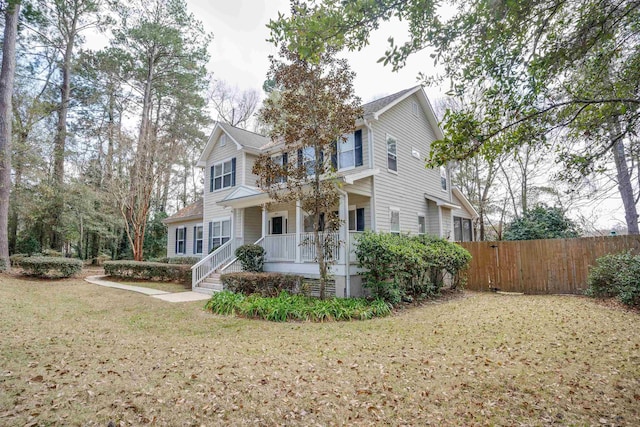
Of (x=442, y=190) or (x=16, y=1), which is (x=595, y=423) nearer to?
(x=16, y=1)

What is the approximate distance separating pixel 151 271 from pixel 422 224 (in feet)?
42.8

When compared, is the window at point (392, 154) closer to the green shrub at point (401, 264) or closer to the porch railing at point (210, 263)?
the green shrub at point (401, 264)

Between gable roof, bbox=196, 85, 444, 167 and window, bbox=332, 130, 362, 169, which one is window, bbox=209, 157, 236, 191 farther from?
window, bbox=332, 130, 362, 169

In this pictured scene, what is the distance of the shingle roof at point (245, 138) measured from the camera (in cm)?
1635

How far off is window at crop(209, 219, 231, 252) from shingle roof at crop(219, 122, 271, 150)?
13.0 ft

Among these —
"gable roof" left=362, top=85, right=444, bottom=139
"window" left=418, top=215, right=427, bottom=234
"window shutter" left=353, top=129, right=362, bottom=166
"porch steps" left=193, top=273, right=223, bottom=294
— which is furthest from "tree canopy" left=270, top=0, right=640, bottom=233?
"porch steps" left=193, top=273, right=223, bottom=294

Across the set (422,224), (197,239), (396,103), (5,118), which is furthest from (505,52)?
(5,118)

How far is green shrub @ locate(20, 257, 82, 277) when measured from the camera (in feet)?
46.0

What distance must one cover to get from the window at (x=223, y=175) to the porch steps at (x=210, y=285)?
17.1ft

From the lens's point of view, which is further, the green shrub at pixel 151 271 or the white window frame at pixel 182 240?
the white window frame at pixel 182 240

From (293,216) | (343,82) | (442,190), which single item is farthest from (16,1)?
(442,190)

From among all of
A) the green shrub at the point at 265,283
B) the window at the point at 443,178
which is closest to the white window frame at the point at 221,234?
the green shrub at the point at 265,283

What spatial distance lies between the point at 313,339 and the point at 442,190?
42.4 feet

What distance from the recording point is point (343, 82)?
9.08 m
